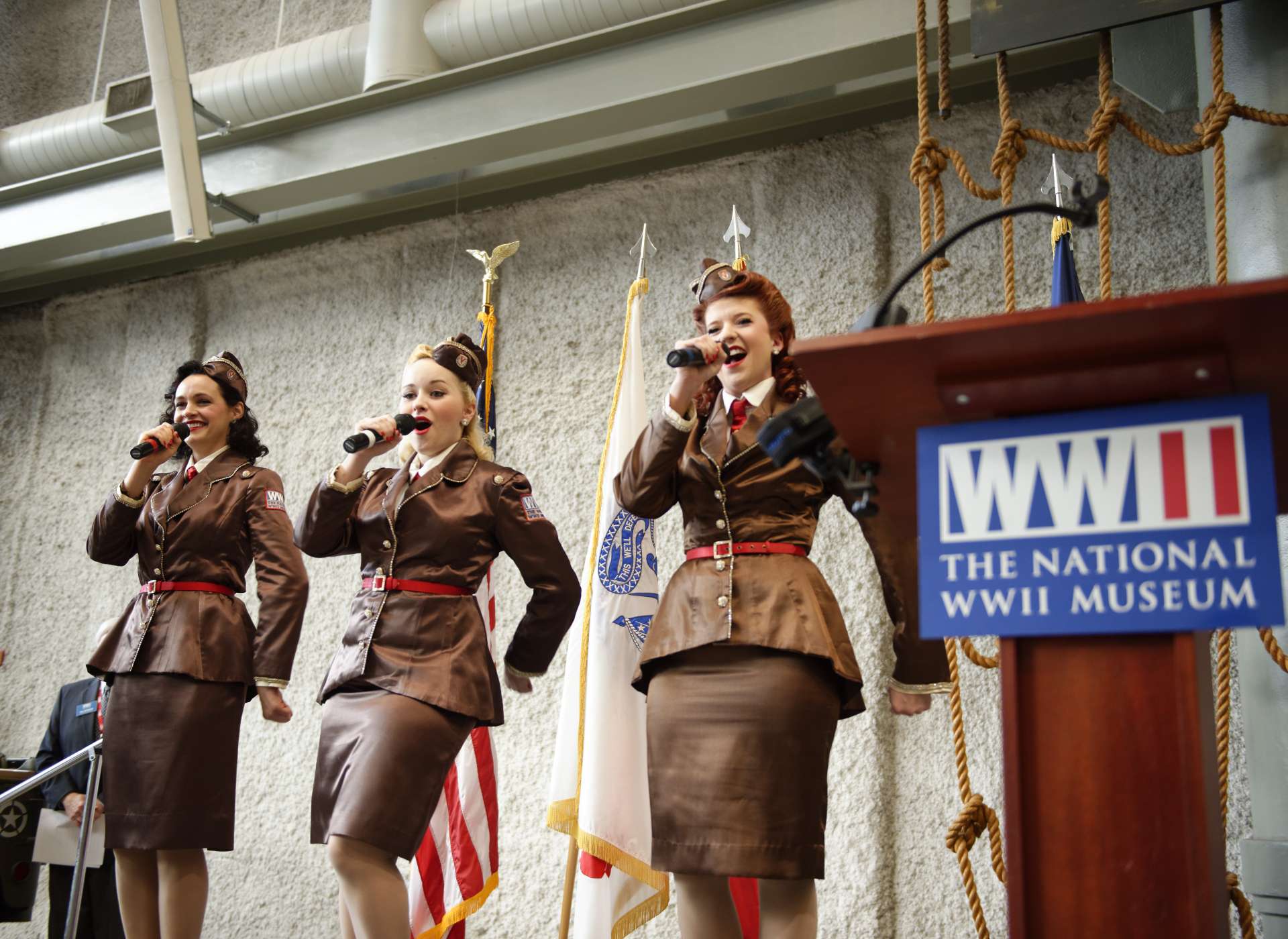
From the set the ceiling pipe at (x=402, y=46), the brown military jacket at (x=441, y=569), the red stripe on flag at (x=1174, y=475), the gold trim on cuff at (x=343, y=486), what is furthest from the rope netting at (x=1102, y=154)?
the ceiling pipe at (x=402, y=46)

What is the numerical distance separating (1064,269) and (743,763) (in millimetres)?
1379

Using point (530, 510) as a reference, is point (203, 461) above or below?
above

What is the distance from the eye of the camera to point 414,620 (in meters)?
2.69

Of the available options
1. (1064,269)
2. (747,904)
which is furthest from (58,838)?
(1064,269)

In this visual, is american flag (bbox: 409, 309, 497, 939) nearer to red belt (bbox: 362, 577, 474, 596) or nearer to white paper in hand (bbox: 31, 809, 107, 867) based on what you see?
red belt (bbox: 362, 577, 474, 596)

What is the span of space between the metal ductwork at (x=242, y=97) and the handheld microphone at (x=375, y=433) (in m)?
2.29

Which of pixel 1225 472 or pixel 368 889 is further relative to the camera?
pixel 368 889

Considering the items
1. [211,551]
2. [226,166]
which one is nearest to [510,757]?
[211,551]

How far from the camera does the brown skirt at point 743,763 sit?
6.95 ft

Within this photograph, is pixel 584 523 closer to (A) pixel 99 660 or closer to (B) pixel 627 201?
(B) pixel 627 201

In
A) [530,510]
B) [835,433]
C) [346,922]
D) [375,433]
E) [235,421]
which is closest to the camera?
[835,433]

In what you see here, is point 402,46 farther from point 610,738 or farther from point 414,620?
point 610,738

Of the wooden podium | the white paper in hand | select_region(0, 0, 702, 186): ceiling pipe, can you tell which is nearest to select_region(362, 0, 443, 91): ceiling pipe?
select_region(0, 0, 702, 186): ceiling pipe

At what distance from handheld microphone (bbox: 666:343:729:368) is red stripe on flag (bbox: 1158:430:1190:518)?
1.08m
